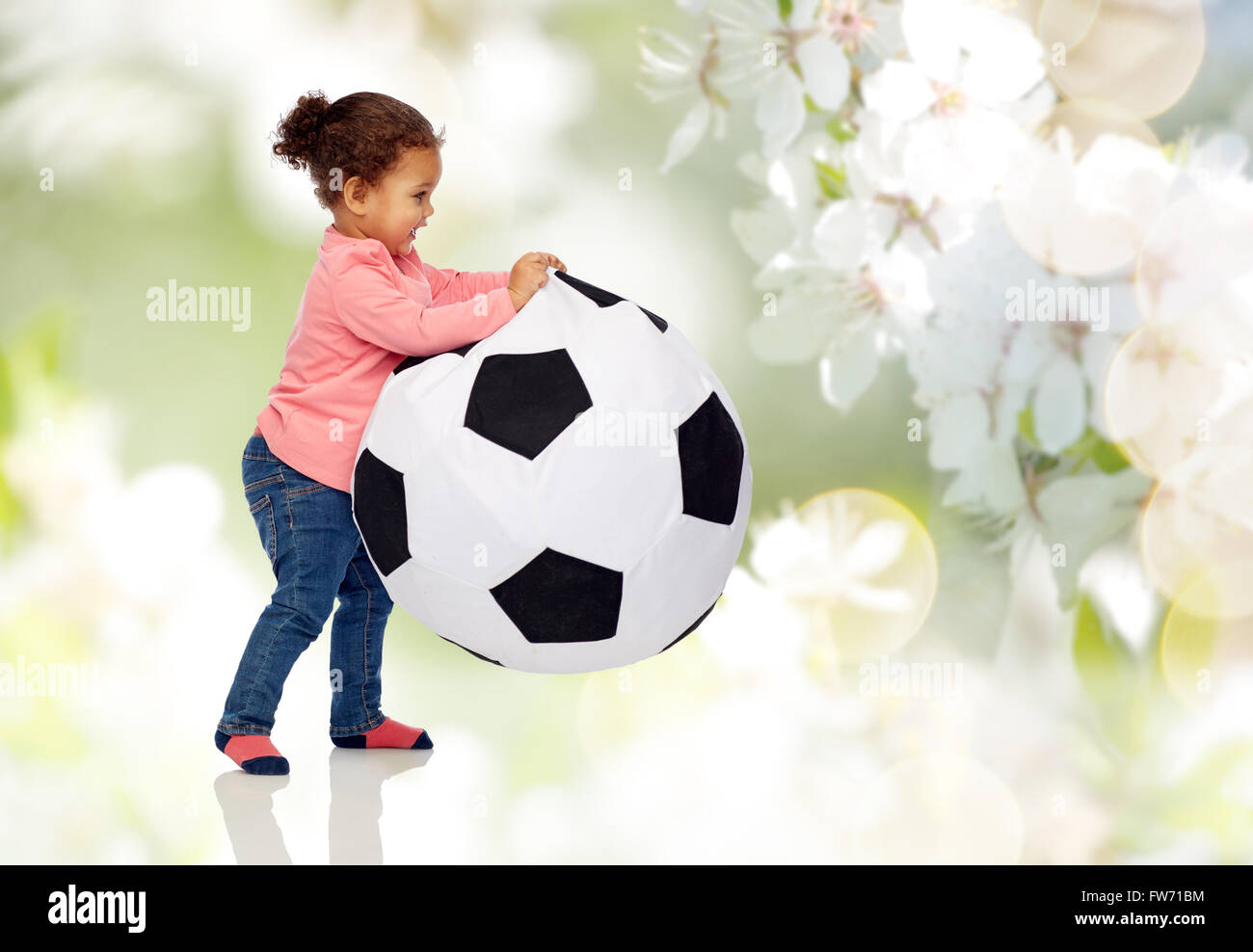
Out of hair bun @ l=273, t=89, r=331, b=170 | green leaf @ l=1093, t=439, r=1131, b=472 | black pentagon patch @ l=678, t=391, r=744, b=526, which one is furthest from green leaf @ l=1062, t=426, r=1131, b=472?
hair bun @ l=273, t=89, r=331, b=170

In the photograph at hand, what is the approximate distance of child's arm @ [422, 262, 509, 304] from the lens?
190cm

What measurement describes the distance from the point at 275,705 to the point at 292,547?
26 centimetres

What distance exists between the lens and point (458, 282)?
1921mm

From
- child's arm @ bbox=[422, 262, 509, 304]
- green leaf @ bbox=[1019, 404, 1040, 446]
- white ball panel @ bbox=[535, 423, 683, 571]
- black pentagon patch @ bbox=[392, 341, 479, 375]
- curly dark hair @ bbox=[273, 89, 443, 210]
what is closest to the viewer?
white ball panel @ bbox=[535, 423, 683, 571]

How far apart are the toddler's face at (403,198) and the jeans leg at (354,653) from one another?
0.61 metres

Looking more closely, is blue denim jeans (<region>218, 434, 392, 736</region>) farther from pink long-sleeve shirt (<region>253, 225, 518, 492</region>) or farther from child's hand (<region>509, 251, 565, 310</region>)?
child's hand (<region>509, 251, 565, 310</region>)

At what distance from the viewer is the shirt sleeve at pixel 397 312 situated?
5.33 feet

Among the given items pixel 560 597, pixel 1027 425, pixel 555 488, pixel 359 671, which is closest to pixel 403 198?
pixel 555 488

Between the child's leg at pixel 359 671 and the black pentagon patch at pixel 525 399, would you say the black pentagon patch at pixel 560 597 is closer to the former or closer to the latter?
the black pentagon patch at pixel 525 399

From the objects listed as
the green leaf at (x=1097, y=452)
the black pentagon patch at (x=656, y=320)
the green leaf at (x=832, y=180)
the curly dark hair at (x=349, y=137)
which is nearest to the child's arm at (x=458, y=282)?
the curly dark hair at (x=349, y=137)

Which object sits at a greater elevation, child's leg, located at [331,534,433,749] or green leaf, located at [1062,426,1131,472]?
green leaf, located at [1062,426,1131,472]

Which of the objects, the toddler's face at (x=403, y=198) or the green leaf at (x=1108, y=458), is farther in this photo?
the green leaf at (x=1108, y=458)

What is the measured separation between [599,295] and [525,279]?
0.37 feet

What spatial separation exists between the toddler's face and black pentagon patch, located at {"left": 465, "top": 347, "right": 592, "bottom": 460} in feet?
1.11
